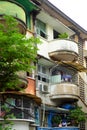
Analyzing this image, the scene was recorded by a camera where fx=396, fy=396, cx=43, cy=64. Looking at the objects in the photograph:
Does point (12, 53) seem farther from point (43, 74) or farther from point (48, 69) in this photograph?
point (48, 69)

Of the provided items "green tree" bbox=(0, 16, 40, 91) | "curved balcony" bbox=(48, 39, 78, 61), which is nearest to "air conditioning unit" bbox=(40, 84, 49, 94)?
"curved balcony" bbox=(48, 39, 78, 61)

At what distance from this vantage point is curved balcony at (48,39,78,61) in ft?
86.8

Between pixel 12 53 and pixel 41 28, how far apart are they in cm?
1274

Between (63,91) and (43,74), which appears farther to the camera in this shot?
(43,74)

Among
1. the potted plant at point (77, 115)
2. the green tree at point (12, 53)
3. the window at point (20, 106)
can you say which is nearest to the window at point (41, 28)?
the potted plant at point (77, 115)

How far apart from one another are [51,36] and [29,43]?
1306 cm

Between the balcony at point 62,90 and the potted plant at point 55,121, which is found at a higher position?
the balcony at point 62,90

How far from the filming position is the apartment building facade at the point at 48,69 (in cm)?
2239

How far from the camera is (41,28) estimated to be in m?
26.8

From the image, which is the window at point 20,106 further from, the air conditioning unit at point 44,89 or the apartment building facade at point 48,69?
the air conditioning unit at point 44,89

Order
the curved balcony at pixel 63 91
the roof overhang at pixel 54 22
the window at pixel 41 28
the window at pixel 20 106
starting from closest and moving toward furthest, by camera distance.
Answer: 1. the window at pixel 20 106
2. the curved balcony at pixel 63 91
3. the roof overhang at pixel 54 22
4. the window at pixel 41 28

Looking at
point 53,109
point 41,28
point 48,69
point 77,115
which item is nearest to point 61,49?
point 48,69

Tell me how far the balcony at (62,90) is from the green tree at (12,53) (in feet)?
36.4

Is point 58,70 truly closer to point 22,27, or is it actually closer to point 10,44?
point 22,27
